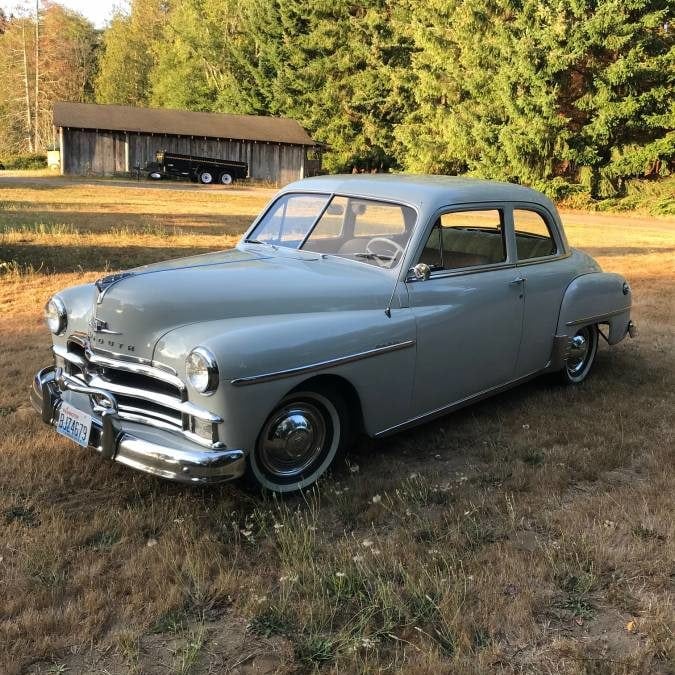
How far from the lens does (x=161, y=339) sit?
3332mm

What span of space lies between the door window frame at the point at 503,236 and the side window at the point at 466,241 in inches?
0.9

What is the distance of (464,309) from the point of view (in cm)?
430

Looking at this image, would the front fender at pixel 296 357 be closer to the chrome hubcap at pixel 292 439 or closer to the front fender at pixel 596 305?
the chrome hubcap at pixel 292 439

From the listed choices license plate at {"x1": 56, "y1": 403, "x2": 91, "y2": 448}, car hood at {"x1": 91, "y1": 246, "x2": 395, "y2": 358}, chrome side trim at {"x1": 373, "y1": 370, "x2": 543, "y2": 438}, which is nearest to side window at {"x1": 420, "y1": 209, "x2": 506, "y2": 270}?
car hood at {"x1": 91, "y1": 246, "x2": 395, "y2": 358}

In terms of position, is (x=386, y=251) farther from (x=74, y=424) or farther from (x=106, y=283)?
(x=74, y=424)

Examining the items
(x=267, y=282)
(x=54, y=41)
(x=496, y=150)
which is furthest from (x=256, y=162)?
(x=267, y=282)

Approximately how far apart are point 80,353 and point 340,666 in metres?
2.36

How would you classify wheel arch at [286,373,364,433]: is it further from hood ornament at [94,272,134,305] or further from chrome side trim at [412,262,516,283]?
hood ornament at [94,272,134,305]

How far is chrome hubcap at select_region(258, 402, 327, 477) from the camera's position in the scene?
3484 millimetres

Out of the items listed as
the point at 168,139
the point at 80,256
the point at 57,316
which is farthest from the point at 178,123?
the point at 57,316

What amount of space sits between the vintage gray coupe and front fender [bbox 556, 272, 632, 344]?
1.3 inches

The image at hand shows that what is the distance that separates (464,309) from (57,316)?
101 inches

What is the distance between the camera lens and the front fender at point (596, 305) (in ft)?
17.2

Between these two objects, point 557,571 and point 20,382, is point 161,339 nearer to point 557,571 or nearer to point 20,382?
point 557,571
